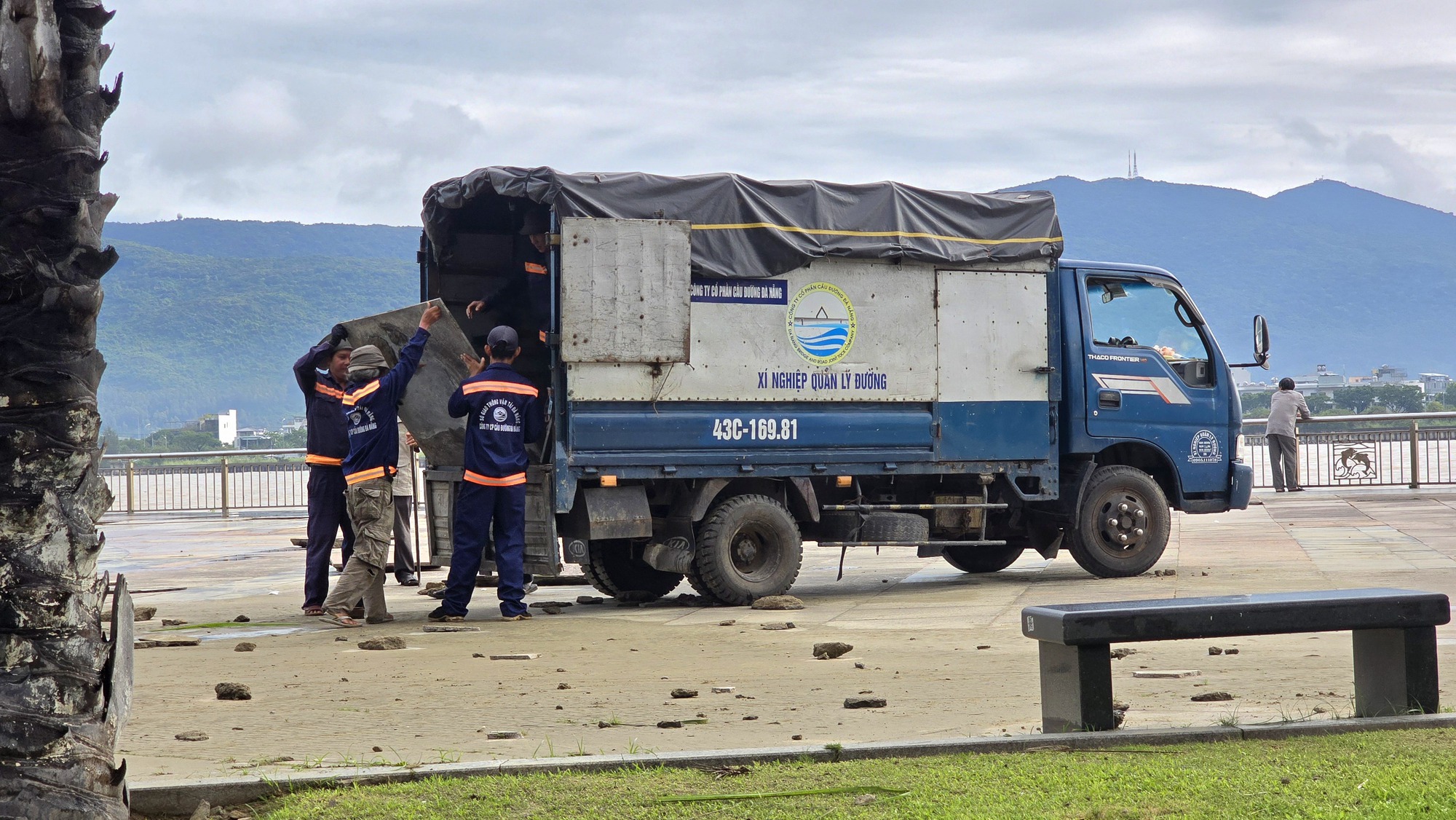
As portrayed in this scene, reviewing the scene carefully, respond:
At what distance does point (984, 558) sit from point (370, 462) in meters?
6.04

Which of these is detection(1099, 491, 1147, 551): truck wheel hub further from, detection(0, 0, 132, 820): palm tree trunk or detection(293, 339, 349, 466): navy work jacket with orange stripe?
detection(0, 0, 132, 820): palm tree trunk

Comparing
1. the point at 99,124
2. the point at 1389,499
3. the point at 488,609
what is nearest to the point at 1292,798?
the point at 99,124

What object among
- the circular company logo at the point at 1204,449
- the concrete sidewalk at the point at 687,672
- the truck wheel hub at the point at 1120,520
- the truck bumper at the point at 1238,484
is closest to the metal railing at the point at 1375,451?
the concrete sidewalk at the point at 687,672

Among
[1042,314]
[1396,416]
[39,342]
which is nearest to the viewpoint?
[39,342]

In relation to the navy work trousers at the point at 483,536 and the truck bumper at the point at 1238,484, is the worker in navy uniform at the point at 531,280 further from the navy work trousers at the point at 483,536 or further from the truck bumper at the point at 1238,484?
the truck bumper at the point at 1238,484

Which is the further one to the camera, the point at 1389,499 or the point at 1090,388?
the point at 1389,499

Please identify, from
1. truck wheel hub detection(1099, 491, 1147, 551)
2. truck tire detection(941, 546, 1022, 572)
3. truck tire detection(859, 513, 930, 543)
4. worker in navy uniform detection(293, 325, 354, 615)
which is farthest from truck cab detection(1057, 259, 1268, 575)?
worker in navy uniform detection(293, 325, 354, 615)


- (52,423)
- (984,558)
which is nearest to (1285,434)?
(984,558)

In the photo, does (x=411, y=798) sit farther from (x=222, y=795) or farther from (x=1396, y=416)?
(x=1396, y=416)

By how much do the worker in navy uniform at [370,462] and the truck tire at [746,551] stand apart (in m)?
2.24

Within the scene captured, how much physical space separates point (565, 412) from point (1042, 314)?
4.13 m

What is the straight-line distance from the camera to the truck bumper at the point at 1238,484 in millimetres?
12992

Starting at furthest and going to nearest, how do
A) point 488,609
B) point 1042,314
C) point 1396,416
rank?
point 1396,416 → point 1042,314 → point 488,609

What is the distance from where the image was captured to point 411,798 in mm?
4449
